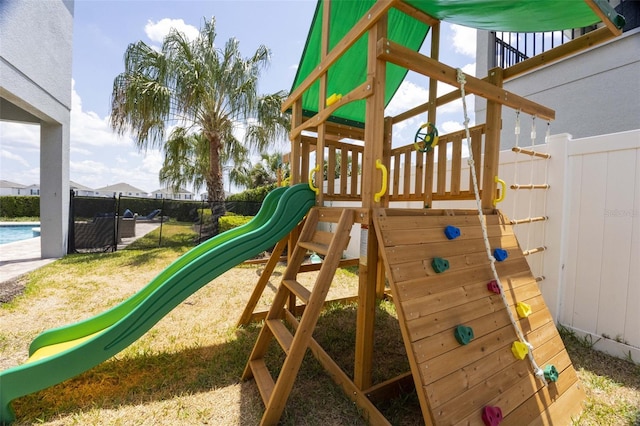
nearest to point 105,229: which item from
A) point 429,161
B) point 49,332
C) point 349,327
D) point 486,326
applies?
point 49,332

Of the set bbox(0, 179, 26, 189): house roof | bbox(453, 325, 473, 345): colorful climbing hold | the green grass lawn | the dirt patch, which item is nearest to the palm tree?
the dirt patch

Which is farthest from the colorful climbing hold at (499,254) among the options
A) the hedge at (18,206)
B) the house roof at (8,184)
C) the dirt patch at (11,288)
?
the house roof at (8,184)

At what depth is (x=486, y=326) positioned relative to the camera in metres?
1.82

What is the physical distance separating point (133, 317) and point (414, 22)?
4185 mm

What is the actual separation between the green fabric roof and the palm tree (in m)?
4.97

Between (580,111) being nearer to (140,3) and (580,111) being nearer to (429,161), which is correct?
(429,161)

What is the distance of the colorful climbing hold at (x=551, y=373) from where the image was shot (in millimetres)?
1815

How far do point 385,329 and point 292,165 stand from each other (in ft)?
7.38

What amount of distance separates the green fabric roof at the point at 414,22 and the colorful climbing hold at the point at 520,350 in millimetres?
2218

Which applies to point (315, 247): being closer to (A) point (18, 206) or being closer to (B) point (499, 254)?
(B) point (499, 254)

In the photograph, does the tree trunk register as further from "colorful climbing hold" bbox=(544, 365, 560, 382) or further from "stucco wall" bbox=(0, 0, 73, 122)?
"colorful climbing hold" bbox=(544, 365, 560, 382)

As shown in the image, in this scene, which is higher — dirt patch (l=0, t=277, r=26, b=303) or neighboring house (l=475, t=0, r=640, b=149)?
neighboring house (l=475, t=0, r=640, b=149)

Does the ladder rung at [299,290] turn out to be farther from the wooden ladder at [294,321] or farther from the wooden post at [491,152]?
the wooden post at [491,152]

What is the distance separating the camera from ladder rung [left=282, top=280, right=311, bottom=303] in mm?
1917
